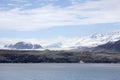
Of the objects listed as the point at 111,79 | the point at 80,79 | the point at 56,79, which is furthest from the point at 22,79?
the point at 111,79

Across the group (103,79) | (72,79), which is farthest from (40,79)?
(103,79)

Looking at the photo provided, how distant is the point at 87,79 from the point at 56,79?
886 centimetres

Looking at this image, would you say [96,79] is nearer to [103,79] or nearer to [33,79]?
[103,79]

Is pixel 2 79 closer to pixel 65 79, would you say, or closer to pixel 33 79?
pixel 33 79

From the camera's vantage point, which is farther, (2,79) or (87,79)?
(87,79)

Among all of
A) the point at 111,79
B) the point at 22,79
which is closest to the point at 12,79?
the point at 22,79

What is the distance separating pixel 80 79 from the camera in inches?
4289

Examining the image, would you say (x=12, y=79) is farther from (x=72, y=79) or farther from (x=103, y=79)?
(x=103, y=79)

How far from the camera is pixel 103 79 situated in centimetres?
10944

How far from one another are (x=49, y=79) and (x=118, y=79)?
61.1 feet

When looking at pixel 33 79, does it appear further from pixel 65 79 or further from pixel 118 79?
pixel 118 79

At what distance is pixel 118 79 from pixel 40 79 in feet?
69.3

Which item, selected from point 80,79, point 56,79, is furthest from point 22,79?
point 80,79

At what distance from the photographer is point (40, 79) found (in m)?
104
